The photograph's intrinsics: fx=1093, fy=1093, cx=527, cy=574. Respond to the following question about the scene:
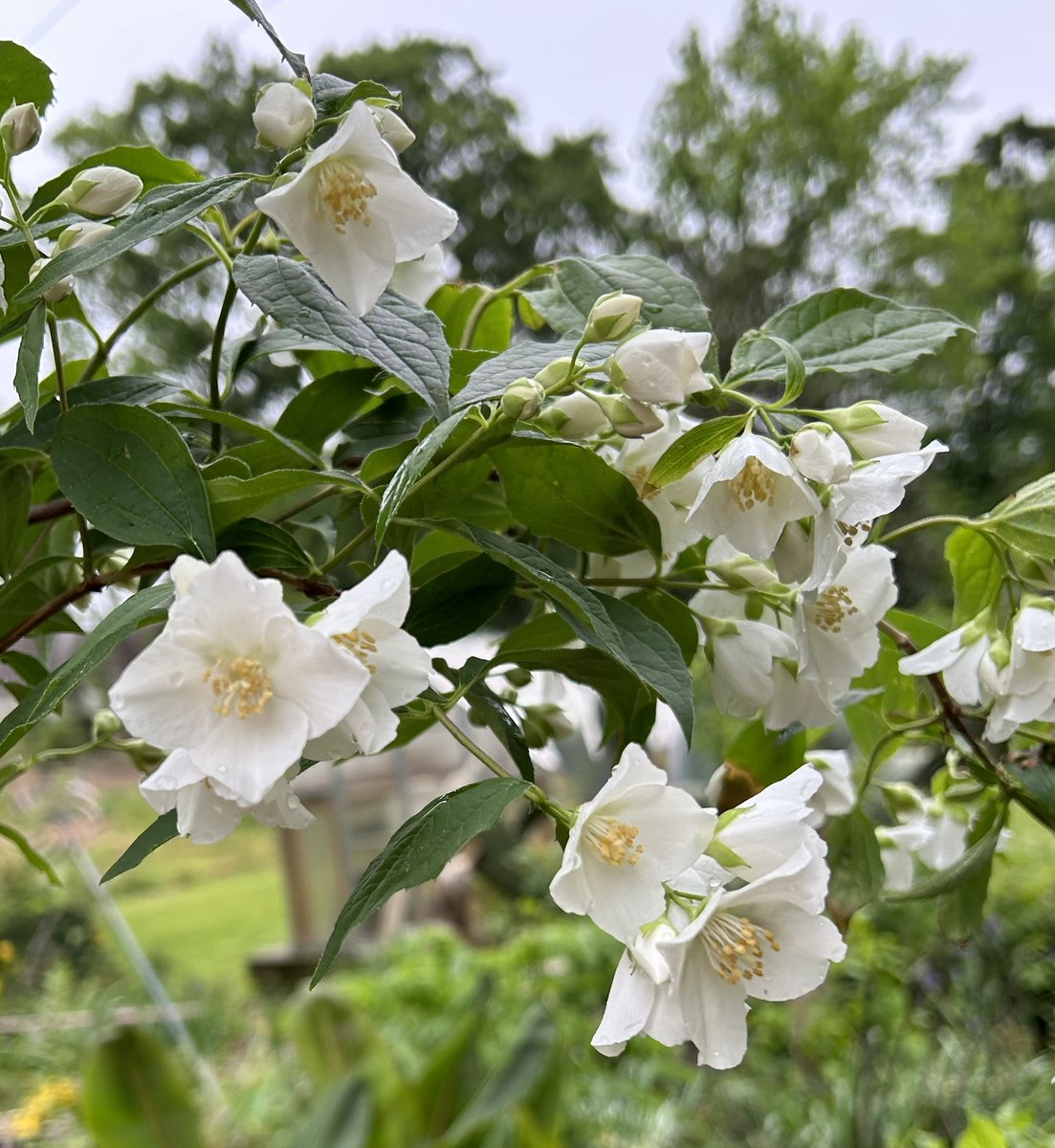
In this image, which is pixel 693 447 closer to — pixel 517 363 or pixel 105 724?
pixel 517 363

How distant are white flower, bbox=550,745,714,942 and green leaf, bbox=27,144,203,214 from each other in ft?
0.75

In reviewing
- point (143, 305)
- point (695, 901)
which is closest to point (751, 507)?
point (695, 901)

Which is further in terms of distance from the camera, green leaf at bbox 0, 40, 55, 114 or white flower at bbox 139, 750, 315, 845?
green leaf at bbox 0, 40, 55, 114

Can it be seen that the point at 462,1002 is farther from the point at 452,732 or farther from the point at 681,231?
the point at 681,231

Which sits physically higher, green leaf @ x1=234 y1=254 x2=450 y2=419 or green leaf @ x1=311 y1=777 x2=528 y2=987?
green leaf @ x1=234 y1=254 x2=450 y2=419

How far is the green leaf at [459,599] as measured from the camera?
306 millimetres

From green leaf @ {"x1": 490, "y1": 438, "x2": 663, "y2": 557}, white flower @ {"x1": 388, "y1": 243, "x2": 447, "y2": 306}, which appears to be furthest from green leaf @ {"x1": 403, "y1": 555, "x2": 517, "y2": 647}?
white flower @ {"x1": 388, "y1": 243, "x2": 447, "y2": 306}

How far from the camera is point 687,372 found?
0.27 m

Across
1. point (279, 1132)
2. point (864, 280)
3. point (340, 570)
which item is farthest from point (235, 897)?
point (340, 570)

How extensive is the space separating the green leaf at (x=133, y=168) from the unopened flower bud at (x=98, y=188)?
3cm

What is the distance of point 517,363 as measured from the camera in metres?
0.30

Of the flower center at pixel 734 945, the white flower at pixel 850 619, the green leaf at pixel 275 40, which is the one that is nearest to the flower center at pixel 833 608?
the white flower at pixel 850 619

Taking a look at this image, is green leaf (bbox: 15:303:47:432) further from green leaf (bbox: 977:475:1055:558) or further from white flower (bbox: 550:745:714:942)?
green leaf (bbox: 977:475:1055:558)

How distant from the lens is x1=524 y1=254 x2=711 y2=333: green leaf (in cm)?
32
